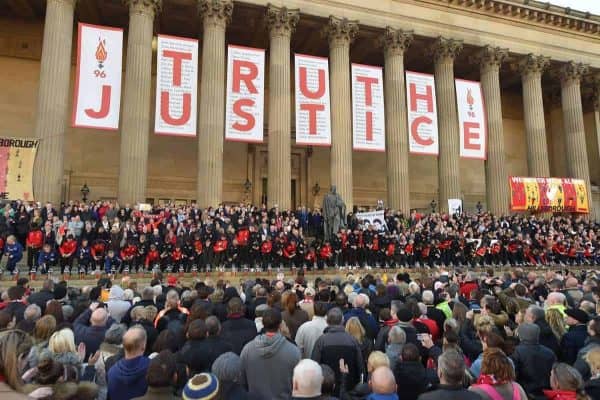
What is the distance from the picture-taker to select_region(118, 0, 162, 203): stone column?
19750mm

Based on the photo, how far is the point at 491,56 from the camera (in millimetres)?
27484

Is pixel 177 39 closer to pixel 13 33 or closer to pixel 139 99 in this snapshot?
pixel 139 99

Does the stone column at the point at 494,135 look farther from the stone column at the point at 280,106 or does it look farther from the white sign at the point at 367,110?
the stone column at the point at 280,106

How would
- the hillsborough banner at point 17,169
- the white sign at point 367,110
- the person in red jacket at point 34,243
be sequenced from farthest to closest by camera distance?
1. the white sign at point 367,110
2. the hillsborough banner at point 17,169
3. the person in red jacket at point 34,243

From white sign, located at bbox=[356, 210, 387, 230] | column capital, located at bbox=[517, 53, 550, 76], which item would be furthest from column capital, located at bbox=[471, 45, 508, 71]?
white sign, located at bbox=[356, 210, 387, 230]

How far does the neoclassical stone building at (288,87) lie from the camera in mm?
20312

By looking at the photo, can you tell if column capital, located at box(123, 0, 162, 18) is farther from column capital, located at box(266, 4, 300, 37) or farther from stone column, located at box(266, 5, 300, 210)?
stone column, located at box(266, 5, 300, 210)

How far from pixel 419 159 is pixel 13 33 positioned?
27322 millimetres

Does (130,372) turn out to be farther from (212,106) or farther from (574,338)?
(212,106)

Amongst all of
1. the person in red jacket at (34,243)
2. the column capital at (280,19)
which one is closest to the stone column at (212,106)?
the column capital at (280,19)

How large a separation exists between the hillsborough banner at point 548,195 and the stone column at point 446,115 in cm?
397

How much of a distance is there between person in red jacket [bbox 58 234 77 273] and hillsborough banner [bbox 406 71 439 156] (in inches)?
641

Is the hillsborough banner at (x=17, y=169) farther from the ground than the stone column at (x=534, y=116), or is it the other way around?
the stone column at (x=534, y=116)

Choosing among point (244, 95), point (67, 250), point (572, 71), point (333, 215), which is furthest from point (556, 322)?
point (572, 71)
